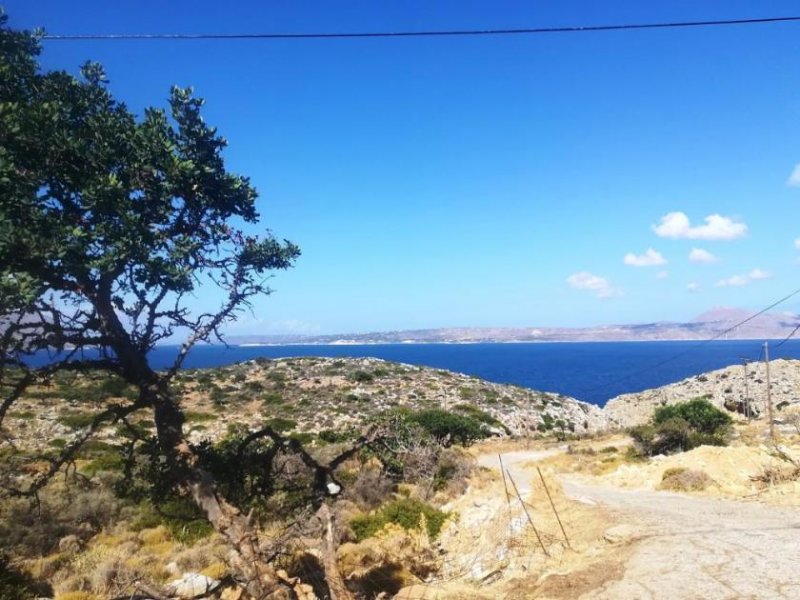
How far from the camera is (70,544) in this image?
14.0m

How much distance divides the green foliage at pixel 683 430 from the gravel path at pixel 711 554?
15.9 meters

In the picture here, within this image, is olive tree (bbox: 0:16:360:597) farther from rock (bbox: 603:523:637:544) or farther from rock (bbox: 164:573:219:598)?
rock (bbox: 603:523:637:544)

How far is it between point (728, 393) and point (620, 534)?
171 feet

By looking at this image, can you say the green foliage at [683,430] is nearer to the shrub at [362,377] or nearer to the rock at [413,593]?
the rock at [413,593]

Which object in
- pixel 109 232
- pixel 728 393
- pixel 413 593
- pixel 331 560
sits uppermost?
pixel 109 232

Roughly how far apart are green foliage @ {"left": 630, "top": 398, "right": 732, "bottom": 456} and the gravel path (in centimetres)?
1588

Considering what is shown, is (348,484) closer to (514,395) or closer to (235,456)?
(235,456)

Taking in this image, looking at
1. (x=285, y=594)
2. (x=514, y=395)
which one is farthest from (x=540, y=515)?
(x=514, y=395)

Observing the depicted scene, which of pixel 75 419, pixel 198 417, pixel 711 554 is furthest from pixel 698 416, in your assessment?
pixel 75 419

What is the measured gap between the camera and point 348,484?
68.6 feet

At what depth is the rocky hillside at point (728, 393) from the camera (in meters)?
50.7

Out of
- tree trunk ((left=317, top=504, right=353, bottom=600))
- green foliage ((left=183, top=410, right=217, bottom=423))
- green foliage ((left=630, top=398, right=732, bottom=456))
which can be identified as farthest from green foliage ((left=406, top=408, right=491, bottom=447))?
tree trunk ((left=317, top=504, right=353, bottom=600))

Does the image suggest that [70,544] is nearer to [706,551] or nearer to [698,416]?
[706,551]

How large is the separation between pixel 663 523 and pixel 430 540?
679 centimetres
